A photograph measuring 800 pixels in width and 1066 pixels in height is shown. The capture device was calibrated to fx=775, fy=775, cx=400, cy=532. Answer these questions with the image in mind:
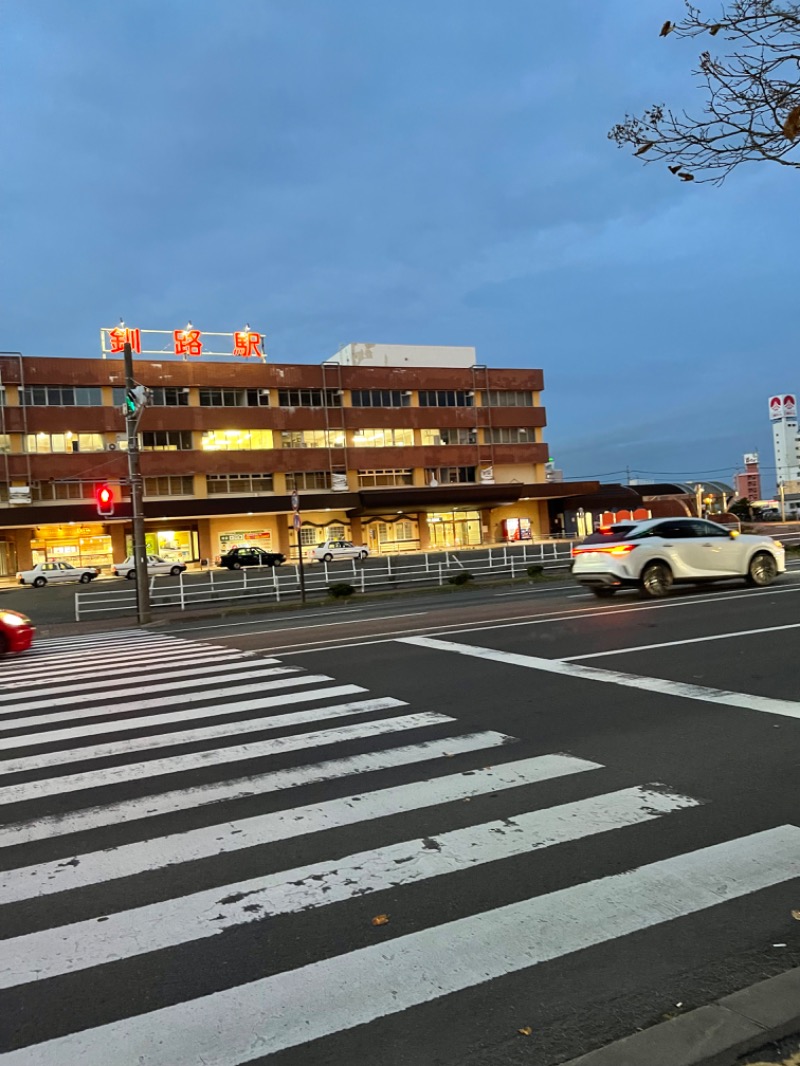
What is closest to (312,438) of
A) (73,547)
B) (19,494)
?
(73,547)

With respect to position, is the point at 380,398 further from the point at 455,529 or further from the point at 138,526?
the point at 138,526

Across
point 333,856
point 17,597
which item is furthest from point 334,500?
point 333,856

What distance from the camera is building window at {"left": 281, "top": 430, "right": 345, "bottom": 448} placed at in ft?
194

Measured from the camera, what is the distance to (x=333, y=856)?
4273 millimetres

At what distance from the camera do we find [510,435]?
65625 mm

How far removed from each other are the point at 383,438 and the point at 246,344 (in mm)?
12714

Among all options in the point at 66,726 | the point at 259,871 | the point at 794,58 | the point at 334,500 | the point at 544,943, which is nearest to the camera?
the point at 544,943

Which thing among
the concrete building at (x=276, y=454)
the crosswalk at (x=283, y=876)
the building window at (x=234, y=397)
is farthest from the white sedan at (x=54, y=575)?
the crosswalk at (x=283, y=876)

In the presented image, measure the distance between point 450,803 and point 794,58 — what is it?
525 centimetres

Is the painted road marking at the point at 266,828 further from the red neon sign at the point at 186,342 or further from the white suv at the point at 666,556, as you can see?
the red neon sign at the point at 186,342

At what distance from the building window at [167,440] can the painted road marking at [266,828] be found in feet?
173

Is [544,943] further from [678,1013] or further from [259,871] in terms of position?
[259,871]

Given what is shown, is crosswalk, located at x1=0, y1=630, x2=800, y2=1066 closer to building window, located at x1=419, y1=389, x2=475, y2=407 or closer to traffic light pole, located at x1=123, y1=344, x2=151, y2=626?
traffic light pole, located at x1=123, y1=344, x2=151, y2=626

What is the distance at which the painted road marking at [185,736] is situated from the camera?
6488 millimetres
